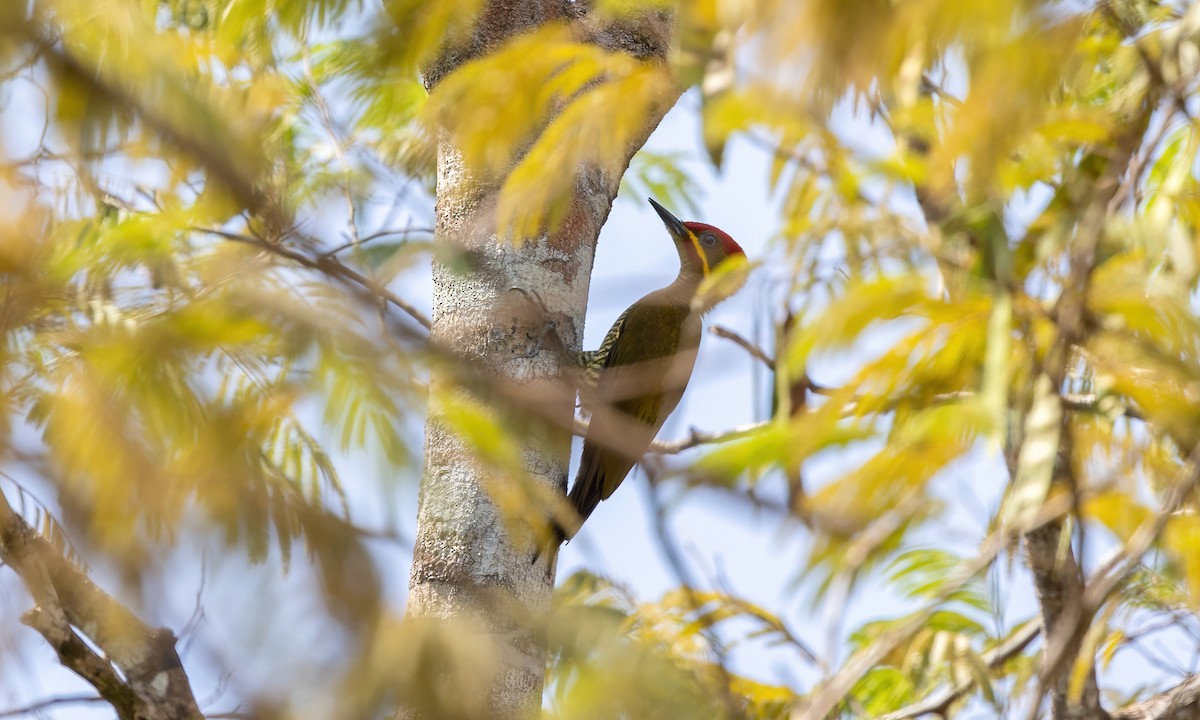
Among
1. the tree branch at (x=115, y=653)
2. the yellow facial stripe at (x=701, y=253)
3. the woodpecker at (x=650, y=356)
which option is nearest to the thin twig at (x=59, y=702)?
the tree branch at (x=115, y=653)

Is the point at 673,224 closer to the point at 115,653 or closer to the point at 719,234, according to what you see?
the point at 719,234

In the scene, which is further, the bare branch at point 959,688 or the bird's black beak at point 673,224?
the bird's black beak at point 673,224

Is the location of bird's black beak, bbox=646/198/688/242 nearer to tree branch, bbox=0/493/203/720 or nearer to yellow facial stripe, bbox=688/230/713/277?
yellow facial stripe, bbox=688/230/713/277

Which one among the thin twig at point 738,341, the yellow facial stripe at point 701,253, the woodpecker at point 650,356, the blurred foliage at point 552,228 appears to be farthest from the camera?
the yellow facial stripe at point 701,253

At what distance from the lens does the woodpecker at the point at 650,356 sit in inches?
145

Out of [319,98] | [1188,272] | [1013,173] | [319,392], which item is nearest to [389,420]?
[319,392]

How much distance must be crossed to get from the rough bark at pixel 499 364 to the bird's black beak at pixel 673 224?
66.5 inches

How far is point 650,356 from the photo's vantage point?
4285 mm

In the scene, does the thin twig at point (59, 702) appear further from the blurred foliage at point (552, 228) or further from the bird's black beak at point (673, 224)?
the bird's black beak at point (673, 224)

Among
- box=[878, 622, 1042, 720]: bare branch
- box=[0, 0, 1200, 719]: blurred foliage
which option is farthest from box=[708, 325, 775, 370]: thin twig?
box=[878, 622, 1042, 720]: bare branch

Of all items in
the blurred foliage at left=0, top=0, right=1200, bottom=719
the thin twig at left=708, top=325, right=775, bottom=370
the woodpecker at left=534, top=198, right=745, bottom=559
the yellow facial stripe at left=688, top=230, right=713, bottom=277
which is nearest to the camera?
the blurred foliage at left=0, top=0, right=1200, bottom=719

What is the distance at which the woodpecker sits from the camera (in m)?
3.69

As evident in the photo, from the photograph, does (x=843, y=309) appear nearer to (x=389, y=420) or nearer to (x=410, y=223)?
(x=389, y=420)

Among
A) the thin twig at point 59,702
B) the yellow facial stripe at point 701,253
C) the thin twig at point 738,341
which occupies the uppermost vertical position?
the yellow facial stripe at point 701,253
